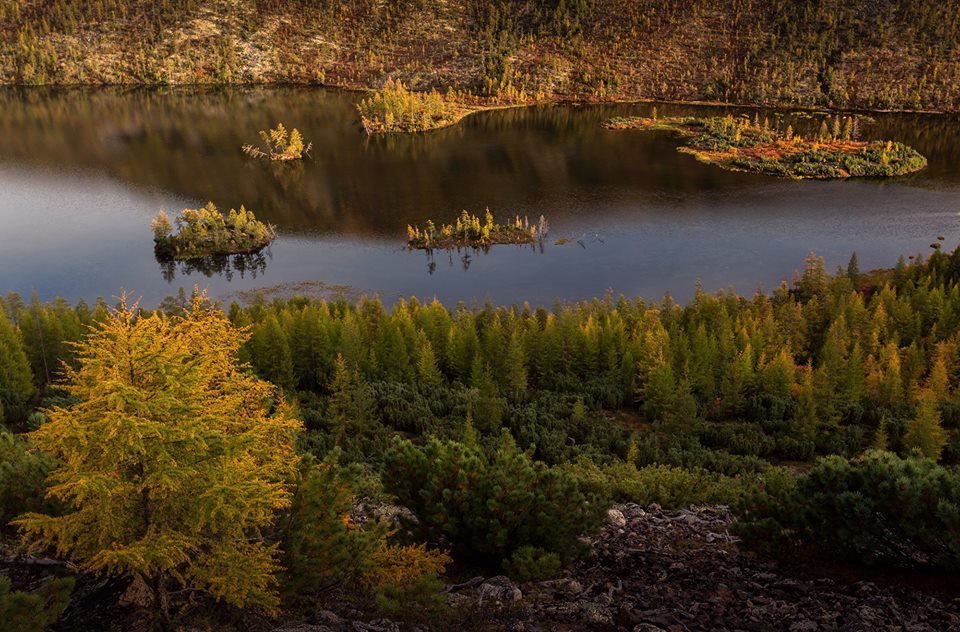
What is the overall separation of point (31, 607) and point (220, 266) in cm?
10867

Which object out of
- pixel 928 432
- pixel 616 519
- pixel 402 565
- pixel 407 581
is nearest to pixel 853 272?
pixel 928 432

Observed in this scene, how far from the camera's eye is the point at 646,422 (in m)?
73.1

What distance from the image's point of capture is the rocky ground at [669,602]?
798 inches

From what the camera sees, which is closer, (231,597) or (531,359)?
(231,597)

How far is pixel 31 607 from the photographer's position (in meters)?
17.7

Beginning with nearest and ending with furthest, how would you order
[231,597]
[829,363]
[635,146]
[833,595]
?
1. [231,597]
2. [833,595]
3. [829,363]
4. [635,146]

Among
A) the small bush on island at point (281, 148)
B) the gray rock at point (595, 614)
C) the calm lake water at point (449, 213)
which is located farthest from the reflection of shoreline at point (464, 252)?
the gray rock at point (595, 614)

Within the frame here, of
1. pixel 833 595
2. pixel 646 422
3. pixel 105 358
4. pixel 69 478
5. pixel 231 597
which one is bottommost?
pixel 646 422

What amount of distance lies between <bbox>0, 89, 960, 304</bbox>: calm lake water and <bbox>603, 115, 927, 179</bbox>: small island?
5.99 m

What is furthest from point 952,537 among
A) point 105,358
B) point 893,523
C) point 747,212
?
point 747,212

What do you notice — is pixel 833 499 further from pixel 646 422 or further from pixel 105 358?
pixel 646 422

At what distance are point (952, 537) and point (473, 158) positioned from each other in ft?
545

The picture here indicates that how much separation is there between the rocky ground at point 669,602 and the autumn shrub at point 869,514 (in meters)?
1.11

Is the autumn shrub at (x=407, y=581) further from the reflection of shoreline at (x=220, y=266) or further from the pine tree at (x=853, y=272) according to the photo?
the reflection of shoreline at (x=220, y=266)
